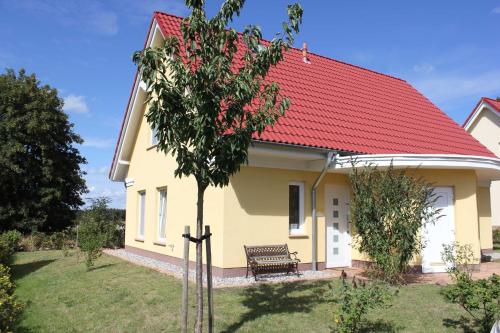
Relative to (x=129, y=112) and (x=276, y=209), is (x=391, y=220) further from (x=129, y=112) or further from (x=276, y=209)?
(x=129, y=112)

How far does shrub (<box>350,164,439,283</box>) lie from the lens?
9445mm

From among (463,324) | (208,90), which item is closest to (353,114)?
(463,324)

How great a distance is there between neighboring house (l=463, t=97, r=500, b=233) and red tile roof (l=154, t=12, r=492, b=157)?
8.08 meters

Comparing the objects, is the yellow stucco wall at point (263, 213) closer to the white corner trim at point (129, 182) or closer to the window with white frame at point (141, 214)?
the window with white frame at point (141, 214)

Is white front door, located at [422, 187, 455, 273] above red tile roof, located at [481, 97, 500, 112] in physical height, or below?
below

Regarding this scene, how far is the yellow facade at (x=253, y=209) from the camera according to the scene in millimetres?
10750

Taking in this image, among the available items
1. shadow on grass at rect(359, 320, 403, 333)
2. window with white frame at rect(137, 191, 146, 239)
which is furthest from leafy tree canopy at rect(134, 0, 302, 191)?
window with white frame at rect(137, 191, 146, 239)

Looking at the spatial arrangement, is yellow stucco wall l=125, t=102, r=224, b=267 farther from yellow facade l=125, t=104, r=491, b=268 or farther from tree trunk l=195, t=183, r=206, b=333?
tree trunk l=195, t=183, r=206, b=333

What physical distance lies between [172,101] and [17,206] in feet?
81.9

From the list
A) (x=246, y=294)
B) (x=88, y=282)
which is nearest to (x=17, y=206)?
(x=88, y=282)

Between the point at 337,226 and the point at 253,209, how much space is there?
3.01m

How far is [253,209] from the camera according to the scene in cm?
1112

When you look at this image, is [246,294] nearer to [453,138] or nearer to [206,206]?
[206,206]

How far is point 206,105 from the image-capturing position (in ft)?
17.0
